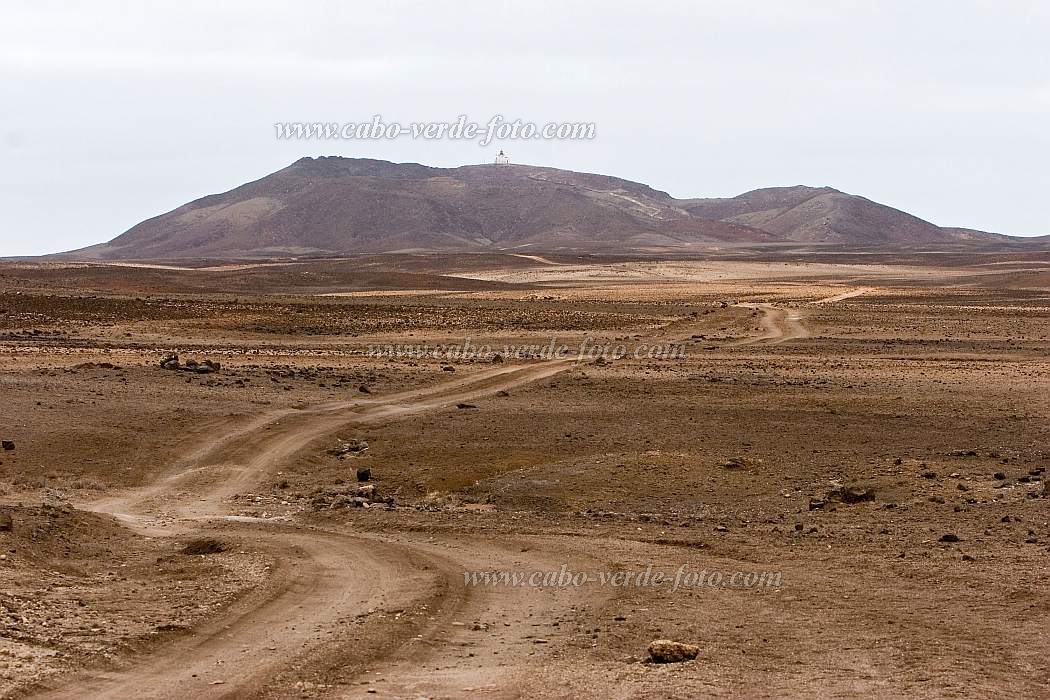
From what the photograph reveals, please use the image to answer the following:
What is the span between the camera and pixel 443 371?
35531 mm

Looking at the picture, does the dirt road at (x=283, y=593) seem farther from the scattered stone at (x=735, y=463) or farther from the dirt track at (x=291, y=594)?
the scattered stone at (x=735, y=463)

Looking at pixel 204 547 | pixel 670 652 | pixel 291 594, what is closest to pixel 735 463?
pixel 204 547

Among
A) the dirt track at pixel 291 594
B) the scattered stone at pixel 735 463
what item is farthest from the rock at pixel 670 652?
the scattered stone at pixel 735 463

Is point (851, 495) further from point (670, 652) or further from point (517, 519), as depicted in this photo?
point (670, 652)

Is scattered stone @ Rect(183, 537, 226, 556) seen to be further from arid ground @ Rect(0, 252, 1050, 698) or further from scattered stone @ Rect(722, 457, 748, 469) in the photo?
scattered stone @ Rect(722, 457, 748, 469)

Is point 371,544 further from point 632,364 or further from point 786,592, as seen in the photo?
point 632,364

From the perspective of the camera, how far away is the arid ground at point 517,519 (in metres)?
10.0

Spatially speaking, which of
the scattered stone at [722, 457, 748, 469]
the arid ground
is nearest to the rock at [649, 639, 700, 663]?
the arid ground

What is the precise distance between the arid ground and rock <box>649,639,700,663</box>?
0.43 feet

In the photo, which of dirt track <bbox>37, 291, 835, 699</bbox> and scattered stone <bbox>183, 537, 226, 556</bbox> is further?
scattered stone <bbox>183, 537, 226, 556</bbox>

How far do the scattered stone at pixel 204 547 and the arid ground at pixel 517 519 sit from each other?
0.04 metres

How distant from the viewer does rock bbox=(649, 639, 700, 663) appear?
1012 cm

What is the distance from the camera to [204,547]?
1448 centimetres

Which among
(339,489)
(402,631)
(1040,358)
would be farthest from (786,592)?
(1040,358)
